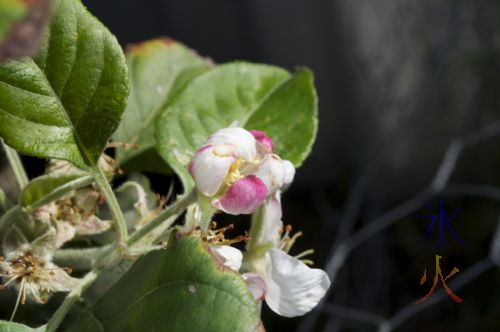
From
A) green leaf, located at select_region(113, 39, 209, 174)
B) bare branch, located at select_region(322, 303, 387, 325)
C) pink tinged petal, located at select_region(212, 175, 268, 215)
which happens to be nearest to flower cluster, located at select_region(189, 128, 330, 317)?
pink tinged petal, located at select_region(212, 175, 268, 215)

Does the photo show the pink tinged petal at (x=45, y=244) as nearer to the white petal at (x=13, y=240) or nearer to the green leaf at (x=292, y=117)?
the white petal at (x=13, y=240)

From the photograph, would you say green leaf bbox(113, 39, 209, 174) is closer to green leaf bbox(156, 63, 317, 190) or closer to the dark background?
green leaf bbox(156, 63, 317, 190)

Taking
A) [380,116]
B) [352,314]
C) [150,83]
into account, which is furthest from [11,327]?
[380,116]

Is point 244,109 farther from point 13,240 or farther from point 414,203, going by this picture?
point 414,203

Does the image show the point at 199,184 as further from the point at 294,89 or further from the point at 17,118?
the point at 294,89

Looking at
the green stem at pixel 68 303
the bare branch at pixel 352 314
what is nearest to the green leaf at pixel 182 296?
the green stem at pixel 68 303

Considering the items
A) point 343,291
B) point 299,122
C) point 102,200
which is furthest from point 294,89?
point 343,291
